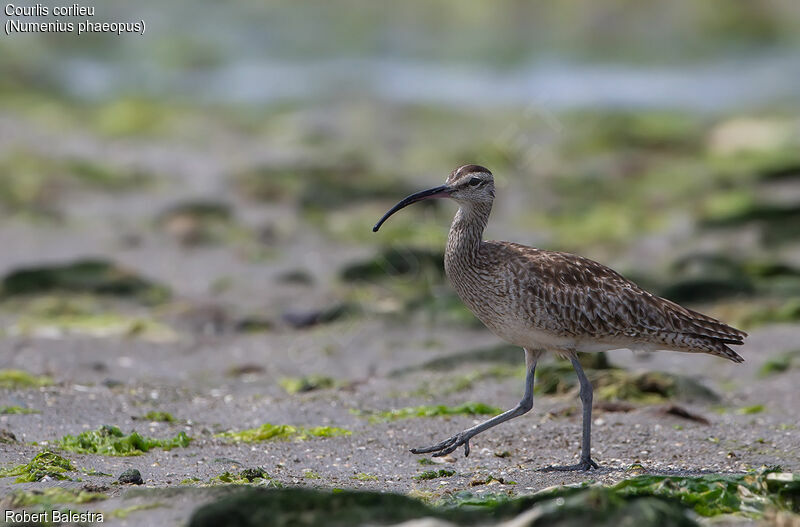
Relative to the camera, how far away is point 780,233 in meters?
15.3

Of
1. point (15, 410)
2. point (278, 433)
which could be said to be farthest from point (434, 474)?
point (15, 410)

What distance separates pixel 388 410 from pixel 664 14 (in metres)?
25.7

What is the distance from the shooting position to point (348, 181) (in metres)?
18.2

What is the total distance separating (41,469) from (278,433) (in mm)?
1861

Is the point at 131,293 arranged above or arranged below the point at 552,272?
below

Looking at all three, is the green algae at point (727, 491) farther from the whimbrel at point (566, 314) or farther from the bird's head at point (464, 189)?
the bird's head at point (464, 189)

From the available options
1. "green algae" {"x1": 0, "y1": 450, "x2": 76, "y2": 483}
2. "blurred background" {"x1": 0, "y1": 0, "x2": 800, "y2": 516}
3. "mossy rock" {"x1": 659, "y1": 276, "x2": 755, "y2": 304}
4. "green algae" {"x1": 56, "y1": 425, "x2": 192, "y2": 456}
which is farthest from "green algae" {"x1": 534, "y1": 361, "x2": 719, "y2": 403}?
"green algae" {"x1": 0, "y1": 450, "x2": 76, "y2": 483}

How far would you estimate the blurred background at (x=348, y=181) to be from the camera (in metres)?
11.4

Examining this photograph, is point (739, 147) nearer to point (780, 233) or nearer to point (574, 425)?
A: point (780, 233)

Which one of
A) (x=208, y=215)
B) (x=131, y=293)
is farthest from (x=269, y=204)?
(x=131, y=293)

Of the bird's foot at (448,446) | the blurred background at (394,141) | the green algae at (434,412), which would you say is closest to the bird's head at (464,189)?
the green algae at (434,412)

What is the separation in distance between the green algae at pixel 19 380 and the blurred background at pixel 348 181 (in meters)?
0.25

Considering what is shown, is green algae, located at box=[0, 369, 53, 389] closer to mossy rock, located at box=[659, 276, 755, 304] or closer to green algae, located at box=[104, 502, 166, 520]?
green algae, located at box=[104, 502, 166, 520]

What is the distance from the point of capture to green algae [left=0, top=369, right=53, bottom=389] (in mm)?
9172
